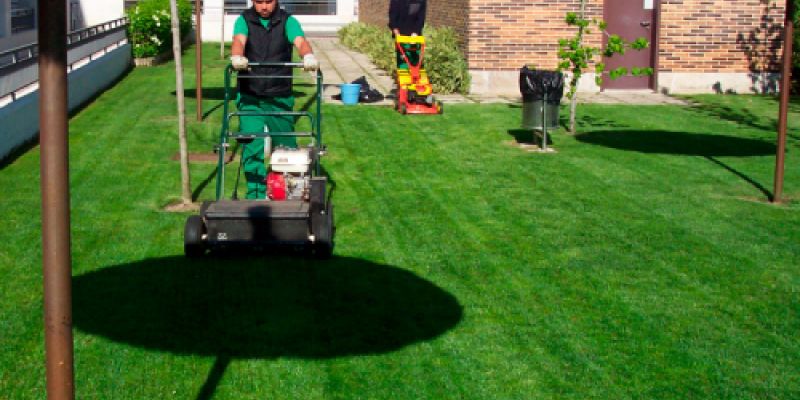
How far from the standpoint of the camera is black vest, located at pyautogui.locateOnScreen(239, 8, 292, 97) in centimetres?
942

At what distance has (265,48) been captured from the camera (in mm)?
9438

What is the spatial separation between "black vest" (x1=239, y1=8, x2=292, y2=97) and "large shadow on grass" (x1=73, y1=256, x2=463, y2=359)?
1.81m

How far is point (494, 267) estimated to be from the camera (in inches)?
327

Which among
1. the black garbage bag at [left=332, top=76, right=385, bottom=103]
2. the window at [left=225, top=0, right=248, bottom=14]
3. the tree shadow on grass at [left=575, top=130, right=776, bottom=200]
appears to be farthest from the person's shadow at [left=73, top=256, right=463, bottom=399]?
the window at [left=225, top=0, right=248, bottom=14]

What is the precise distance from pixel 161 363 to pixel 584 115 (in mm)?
12567

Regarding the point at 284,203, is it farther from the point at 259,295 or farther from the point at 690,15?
the point at 690,15

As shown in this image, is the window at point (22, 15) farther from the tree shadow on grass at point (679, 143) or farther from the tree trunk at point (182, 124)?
the tree trunk at point (182, 124)

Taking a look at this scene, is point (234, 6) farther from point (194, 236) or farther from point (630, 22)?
point (194, 236)

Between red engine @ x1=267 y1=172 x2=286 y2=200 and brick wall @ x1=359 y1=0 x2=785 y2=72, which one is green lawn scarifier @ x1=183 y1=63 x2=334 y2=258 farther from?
brick wall @ x1=359 y1=0 x2=785 y2=72

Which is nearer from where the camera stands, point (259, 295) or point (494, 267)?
point (259, 295)

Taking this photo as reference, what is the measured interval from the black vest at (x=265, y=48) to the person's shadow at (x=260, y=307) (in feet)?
5.90

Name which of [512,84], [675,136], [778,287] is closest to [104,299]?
[778,287]

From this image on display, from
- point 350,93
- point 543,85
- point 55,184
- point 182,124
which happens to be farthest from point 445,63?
point 55,184

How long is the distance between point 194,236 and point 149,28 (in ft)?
64.2
